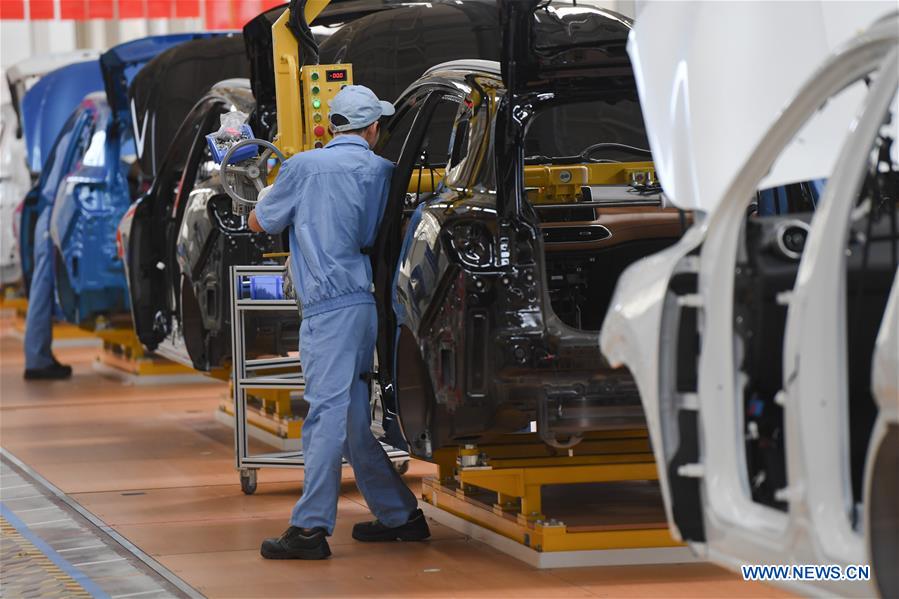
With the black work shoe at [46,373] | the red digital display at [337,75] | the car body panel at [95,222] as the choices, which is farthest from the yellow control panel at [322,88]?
the black work shoe at [46,373]

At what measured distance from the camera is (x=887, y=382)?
3084 millimetres

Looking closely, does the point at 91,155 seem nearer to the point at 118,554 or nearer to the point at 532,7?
the point at 118,554

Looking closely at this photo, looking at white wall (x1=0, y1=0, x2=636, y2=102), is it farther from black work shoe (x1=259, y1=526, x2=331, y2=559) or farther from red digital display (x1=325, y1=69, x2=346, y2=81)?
black work shoe (x1=259, y1=526, x2=331, y2=559)

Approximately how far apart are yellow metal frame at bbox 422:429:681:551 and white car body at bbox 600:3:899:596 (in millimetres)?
1812

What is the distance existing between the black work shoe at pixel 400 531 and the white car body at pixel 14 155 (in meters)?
10.3

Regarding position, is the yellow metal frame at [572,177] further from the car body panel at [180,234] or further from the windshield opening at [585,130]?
the car body panel at [180,234]

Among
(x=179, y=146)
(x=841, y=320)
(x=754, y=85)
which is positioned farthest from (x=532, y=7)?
(x=179, y=146)

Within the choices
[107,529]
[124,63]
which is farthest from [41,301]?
[107,529]

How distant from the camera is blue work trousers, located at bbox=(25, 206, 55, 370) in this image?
42.7 feet

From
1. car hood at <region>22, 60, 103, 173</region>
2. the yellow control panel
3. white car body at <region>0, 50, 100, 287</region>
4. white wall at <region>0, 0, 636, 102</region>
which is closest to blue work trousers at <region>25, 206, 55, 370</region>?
car hood at <region>22, 60, 103, 173</region>

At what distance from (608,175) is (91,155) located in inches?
256

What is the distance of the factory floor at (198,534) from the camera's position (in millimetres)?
5562

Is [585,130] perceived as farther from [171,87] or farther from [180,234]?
[171,87]

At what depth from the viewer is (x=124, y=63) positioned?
11.2 meters
